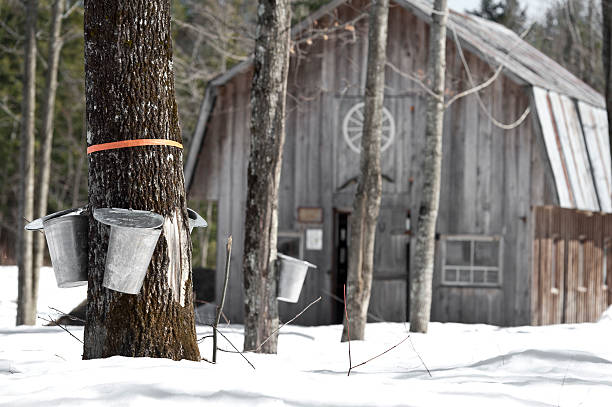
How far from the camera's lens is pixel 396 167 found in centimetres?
1586

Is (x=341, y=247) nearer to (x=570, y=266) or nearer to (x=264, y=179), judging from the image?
(x=570, y=266)

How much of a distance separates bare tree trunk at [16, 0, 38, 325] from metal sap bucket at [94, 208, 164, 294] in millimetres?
9330

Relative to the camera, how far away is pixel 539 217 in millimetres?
15438

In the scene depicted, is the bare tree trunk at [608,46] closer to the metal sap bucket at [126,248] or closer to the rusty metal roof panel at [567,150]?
the metal sap bucket at [126,248]

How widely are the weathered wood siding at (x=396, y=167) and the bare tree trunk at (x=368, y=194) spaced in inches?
129

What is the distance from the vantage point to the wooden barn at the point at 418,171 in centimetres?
1510

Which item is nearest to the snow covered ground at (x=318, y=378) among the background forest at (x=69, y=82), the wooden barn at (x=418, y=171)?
the wooden barn at (x=418, y=171)

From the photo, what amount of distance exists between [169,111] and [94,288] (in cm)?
117

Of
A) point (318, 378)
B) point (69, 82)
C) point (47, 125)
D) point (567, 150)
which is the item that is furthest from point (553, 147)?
point (69, 82)

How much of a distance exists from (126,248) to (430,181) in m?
8.42

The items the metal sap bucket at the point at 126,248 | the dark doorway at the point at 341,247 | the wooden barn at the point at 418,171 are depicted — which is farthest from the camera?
the dark doorway at the point at 341,247

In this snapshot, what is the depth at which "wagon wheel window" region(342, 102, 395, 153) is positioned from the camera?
1591cm

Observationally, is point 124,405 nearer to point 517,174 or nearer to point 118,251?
point 118,251

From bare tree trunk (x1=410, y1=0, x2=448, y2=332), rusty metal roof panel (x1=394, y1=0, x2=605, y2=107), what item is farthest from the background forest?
bare tree trunk (x1=410, y1=0, x2=448, y2=332)
